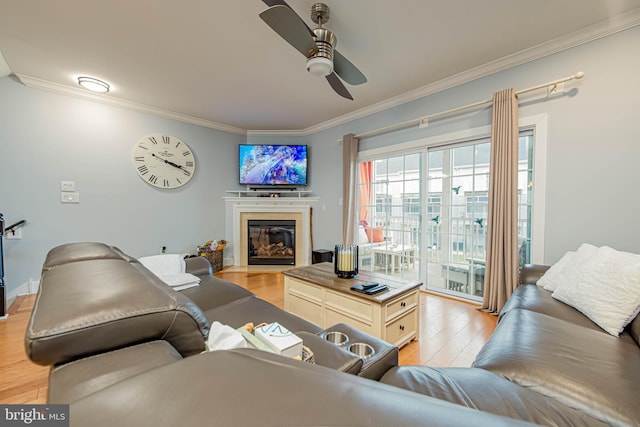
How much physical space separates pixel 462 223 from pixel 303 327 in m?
2.37

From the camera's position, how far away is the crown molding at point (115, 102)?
2.81 metres

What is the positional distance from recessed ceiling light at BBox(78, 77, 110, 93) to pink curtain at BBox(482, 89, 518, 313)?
4199mm

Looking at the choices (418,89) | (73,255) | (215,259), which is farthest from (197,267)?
(418,89)

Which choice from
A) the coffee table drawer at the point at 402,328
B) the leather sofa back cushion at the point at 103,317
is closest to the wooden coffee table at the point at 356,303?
the coffee table drawer at the point at 402,328

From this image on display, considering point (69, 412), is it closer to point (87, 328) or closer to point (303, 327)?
point (87, 328)

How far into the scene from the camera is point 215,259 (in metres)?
4.00

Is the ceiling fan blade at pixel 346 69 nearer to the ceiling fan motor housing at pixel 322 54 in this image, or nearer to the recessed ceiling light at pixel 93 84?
the ceiling fan motor housing at pixel 322 54

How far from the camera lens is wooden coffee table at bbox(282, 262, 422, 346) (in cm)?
167

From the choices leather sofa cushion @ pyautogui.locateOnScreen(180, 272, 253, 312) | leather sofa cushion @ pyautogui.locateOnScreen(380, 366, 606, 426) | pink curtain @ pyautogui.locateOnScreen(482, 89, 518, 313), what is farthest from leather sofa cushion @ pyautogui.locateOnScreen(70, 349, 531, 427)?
pink curtain @ pyautogui.locateOnScreen(482, 89, 518, 313)

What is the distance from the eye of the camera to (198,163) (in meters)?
4.09

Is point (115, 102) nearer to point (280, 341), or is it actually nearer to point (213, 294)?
point (213, 294)

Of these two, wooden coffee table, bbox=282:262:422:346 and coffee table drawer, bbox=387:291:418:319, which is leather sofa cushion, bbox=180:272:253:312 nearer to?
wooden coffee table, bbox=282:262:422:346

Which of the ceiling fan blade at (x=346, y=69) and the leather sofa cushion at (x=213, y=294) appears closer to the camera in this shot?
the leather sofa cushion at (x=213, y=294)

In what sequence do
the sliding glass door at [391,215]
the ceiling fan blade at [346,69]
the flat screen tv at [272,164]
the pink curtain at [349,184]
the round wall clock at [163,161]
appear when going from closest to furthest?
the ceiling fan blade at [346,69], the sliding glass door at [391,215], the round wall clock at [163,161], the pink curtain at [349,184], the flat screen tv at [272,164]
